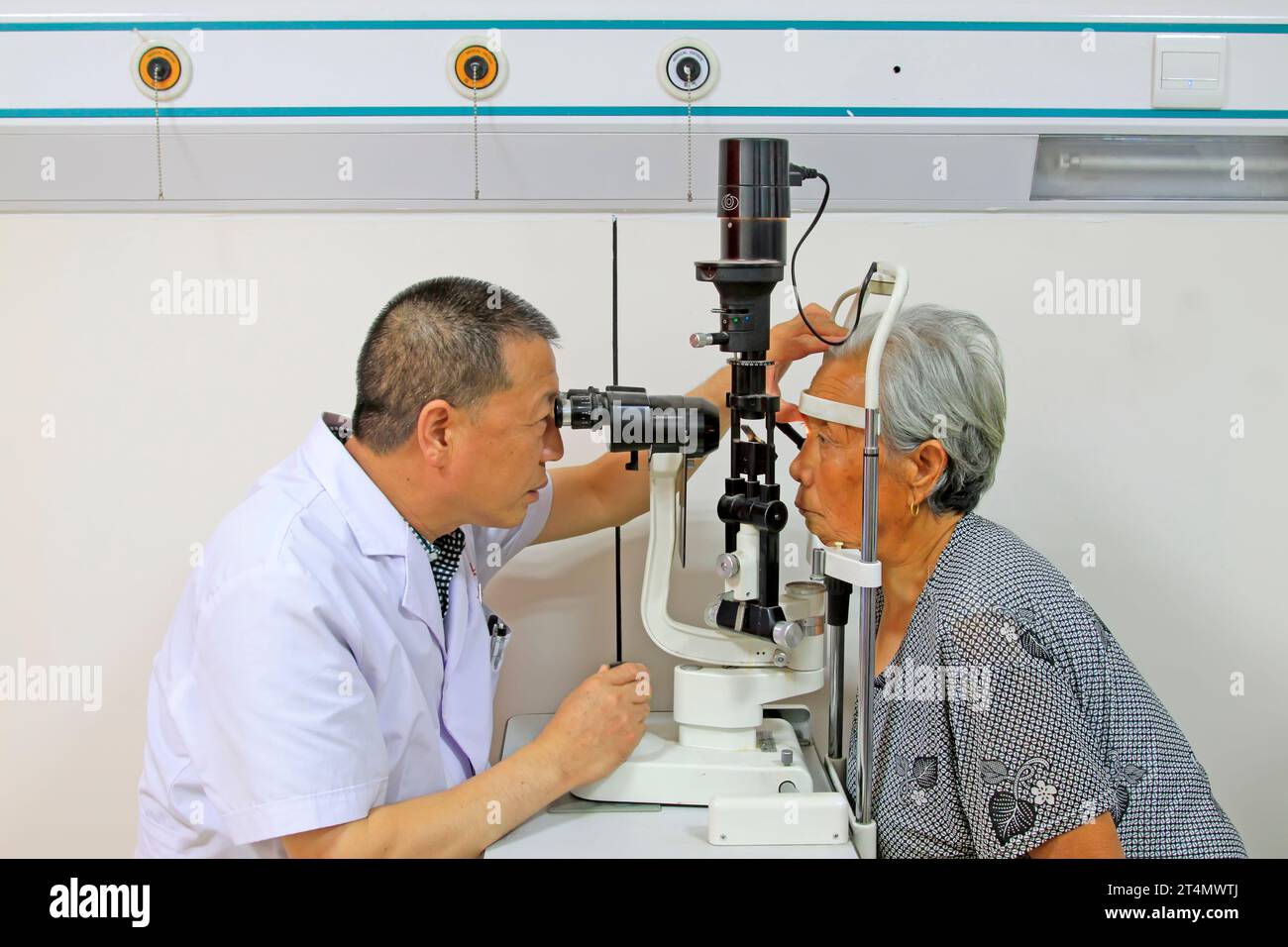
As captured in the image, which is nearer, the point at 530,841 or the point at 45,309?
the point at 530,841

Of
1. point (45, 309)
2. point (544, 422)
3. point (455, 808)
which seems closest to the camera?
point (455, 808)

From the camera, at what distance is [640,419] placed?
Result: 1.61m

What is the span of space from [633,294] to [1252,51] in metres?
1.19

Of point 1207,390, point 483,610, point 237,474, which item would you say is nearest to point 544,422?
point 483,610

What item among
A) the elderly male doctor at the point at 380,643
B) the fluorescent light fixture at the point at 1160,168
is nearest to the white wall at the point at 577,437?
the fluorescent light fixture at the point at 1160,168

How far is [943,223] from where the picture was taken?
6.82ft

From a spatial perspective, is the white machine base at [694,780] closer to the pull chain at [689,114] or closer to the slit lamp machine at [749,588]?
the slit lamp machine at [749,588]

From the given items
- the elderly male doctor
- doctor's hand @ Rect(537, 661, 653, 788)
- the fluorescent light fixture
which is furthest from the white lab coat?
the fluorescent light fixture

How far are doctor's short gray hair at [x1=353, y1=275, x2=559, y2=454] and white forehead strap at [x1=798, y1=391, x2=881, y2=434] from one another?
1.35 feet

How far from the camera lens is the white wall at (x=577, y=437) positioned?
206cm

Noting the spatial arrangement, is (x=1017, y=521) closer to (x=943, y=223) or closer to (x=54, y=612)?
(x=943, y=223)

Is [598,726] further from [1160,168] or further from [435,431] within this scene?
[1160,168]

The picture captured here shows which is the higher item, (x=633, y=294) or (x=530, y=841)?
(x=633, y=294)

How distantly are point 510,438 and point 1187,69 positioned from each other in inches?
55.0
